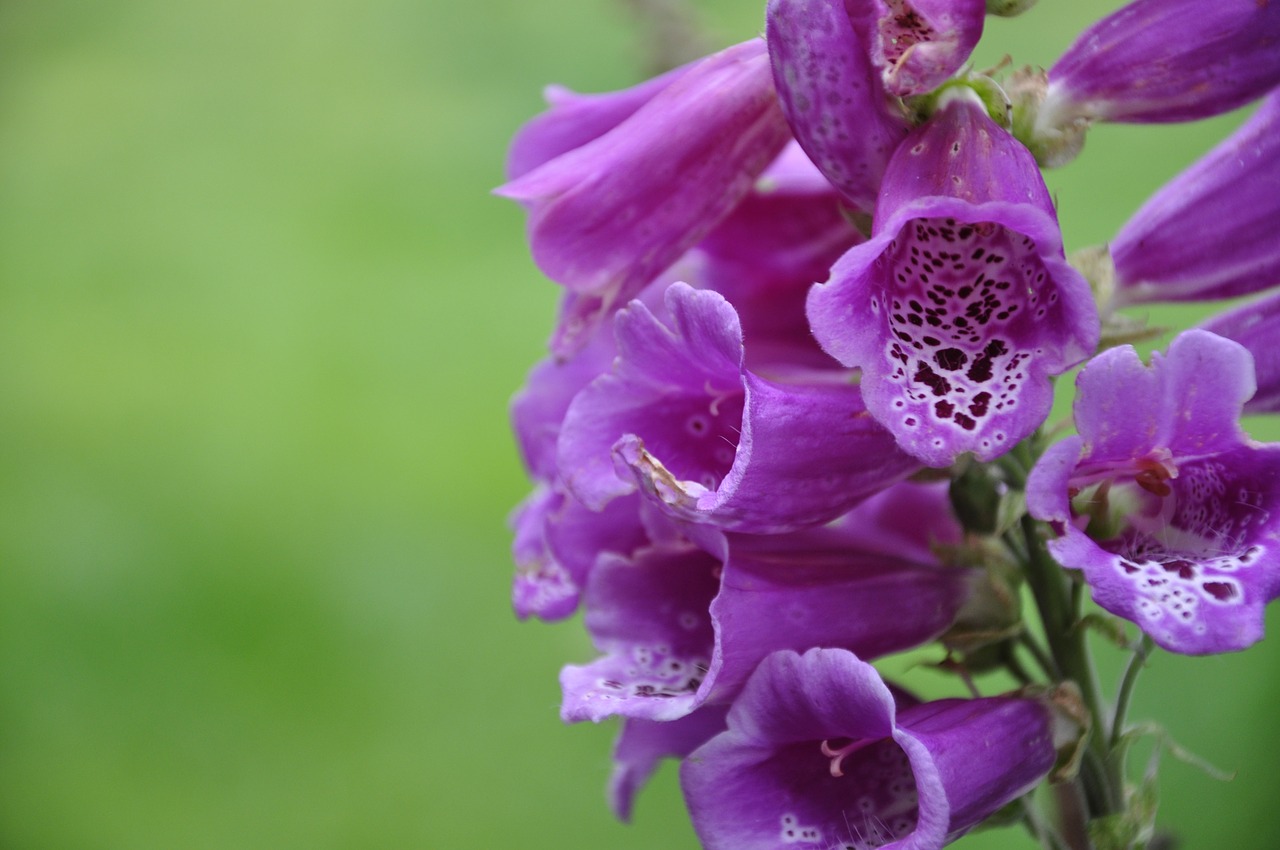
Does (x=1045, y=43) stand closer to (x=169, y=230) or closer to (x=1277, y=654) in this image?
(x=1277, y=654)

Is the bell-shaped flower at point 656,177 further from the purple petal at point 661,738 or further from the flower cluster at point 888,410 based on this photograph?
the purple petal at point 661,738

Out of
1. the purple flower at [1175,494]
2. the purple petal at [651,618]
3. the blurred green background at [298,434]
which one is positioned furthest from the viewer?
the blurred green background at [298,434]

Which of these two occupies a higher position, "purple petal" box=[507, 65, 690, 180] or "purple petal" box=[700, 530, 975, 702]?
"purple petal" box=[507, 65, 690, 180]


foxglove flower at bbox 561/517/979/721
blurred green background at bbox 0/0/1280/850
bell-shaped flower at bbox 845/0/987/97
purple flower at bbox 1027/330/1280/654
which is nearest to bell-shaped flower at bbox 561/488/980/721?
foxglove flower at bbox 561/517/979/721

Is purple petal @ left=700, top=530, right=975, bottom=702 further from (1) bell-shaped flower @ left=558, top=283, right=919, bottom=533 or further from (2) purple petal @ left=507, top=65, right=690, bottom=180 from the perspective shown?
(2) purple petal @ left=507, top=65, right=690, bottom=180

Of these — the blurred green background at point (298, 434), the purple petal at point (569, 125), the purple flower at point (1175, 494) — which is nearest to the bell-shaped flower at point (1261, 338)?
the purple flower at point (1175, 494)

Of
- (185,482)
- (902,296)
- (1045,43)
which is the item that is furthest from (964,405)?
(1045,43)
